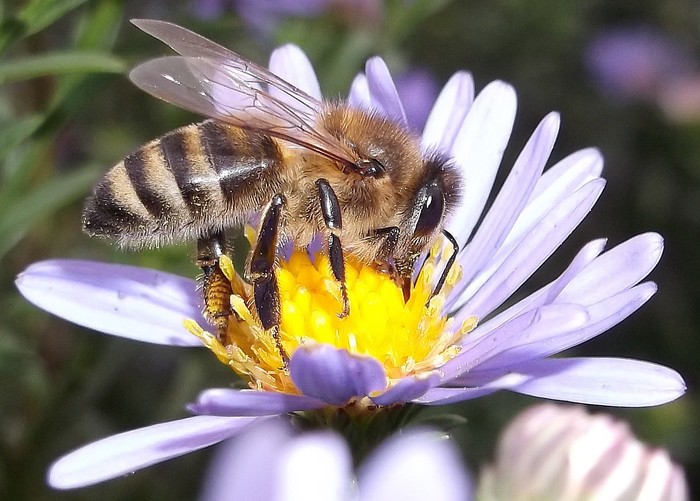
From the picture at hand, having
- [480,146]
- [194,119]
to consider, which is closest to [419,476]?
[480,146]

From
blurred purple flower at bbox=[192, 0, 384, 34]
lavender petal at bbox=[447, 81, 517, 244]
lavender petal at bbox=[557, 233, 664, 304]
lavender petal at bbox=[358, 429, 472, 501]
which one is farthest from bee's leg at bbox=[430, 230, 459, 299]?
blurred purple flower at bbox=[192, 0, 384, 34]

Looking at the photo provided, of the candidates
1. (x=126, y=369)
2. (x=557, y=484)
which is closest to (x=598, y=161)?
(x=557, y=484)

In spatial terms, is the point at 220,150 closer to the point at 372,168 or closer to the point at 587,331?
the point at 372,168

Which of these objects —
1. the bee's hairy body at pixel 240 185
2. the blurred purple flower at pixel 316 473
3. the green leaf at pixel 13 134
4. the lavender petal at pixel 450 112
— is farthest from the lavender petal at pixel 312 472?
the lavender petal at pixel 450 112

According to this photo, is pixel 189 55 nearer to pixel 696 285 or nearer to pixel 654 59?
pixel 696 285

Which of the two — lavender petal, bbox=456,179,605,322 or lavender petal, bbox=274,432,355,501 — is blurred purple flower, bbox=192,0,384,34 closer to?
lavender petal, bbox=456,179,605,322

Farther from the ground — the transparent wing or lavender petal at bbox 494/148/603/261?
the transparent wing
